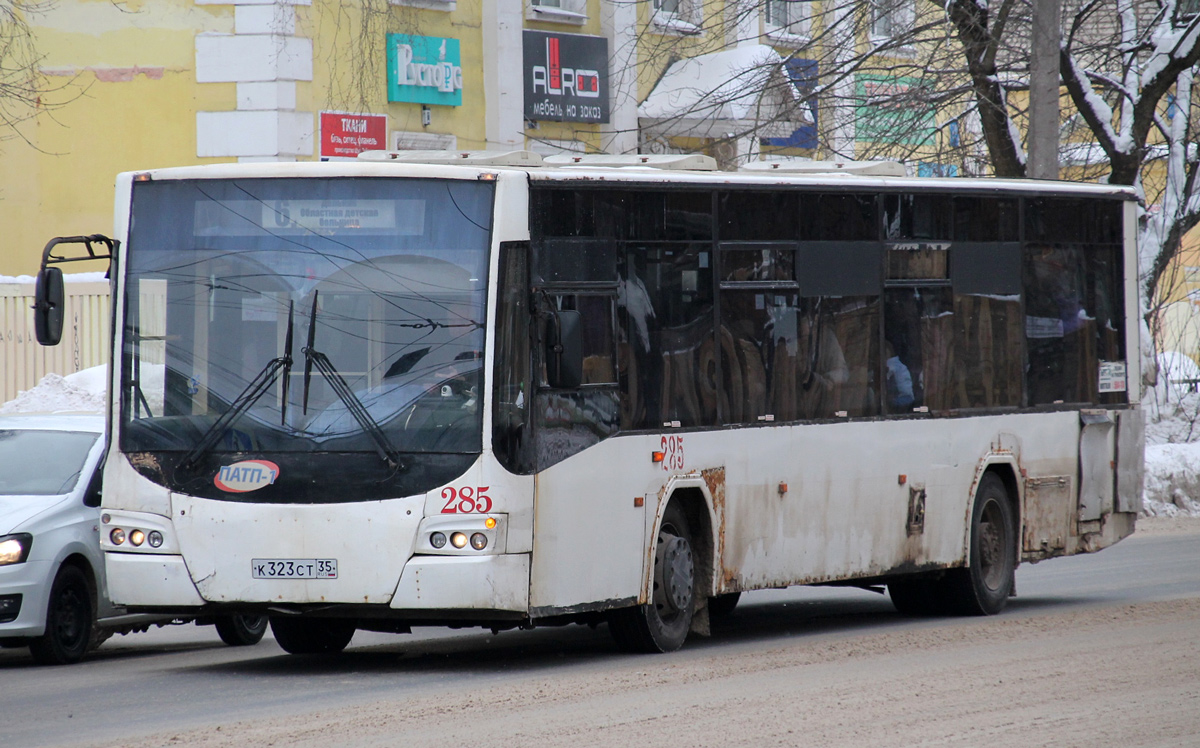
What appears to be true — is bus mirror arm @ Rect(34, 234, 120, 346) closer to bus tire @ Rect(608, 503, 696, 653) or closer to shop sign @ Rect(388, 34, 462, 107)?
bus tire @ Rect(608, 503, 696, 653)

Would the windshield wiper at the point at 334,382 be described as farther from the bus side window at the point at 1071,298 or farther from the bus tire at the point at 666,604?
the bus side window at the point at 1071,298

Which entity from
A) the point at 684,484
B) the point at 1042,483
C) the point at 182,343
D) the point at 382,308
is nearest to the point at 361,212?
the point at 382,308

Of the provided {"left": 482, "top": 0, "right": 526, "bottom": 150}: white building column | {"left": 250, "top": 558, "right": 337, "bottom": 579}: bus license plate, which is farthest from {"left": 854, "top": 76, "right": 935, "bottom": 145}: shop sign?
{"left": 250, "top": 558, "right": 337, "bottom": 579}: bus license plate

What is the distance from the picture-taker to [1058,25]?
20516 millimetres

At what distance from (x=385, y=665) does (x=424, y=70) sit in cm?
1612

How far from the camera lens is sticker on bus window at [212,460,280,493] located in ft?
33.2

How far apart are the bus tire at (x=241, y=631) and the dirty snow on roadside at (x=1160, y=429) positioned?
5989 mm

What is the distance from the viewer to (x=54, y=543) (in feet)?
37.5

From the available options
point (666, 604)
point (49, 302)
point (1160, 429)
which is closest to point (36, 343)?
point (49, 302)

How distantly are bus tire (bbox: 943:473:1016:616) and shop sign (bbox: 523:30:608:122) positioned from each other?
577 inches

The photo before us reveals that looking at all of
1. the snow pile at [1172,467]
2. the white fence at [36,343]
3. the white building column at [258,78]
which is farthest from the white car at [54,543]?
the snow pile at [1172,467]

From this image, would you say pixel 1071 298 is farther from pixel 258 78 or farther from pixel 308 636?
pixel 258 78

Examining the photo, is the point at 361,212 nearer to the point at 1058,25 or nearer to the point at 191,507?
the point at 191,507

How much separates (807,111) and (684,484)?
47.4 ft
